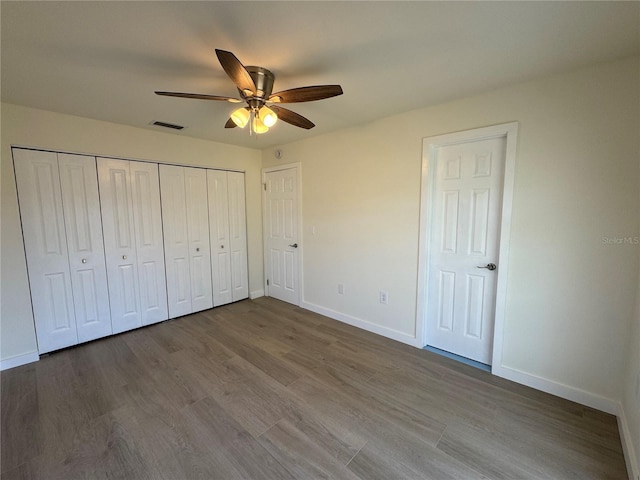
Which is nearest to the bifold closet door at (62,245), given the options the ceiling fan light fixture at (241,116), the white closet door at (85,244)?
the white closet door at (85,244)

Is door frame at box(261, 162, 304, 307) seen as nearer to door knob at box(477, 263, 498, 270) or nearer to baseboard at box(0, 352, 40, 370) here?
door knob at box(477, 263, 498, 270)

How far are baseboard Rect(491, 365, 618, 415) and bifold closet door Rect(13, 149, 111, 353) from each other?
3960 millimetres

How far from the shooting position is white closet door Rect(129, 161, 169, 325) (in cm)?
310

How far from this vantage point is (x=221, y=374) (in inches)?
91.8

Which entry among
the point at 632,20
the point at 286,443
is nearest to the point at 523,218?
the point at 632,20

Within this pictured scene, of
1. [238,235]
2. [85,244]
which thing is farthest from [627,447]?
[85,244]

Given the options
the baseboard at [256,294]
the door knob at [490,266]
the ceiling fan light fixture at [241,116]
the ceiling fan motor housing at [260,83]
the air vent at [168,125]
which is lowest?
the baseboard at [256,294]

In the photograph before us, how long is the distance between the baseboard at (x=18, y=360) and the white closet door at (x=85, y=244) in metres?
0.34

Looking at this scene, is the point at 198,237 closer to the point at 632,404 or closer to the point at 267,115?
the point at 267,115

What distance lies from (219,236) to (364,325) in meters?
2.30

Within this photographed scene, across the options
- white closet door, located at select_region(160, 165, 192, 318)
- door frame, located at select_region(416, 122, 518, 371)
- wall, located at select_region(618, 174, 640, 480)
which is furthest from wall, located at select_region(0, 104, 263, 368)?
wall, located at select_region(618, 174, 640, 480)

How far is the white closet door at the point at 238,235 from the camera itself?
3933mm

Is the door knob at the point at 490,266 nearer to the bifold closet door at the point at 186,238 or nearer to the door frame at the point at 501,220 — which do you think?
the door frame at the point at 501,220

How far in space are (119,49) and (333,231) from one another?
2449mm
